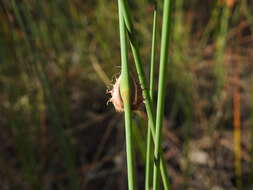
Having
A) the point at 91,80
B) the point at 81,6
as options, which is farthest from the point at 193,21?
the point at 81,6

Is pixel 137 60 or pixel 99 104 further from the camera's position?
pixel 99 104

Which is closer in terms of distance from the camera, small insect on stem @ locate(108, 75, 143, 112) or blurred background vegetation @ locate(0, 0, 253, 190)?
small insect on stem @ locate(108, 75, 143, 112)

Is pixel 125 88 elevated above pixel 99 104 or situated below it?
above

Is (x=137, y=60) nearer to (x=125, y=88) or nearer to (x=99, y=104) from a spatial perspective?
(x=125, y=88)

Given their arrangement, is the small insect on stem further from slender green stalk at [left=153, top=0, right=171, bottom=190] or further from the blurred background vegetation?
the blurred background vegetation

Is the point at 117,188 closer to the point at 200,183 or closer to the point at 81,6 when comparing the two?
the point at 200,183

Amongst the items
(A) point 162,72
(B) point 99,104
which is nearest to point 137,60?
(A) point 162,72

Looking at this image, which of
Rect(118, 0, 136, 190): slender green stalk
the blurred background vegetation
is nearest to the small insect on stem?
Rect(118, 0, 136, 190): slender green stalk

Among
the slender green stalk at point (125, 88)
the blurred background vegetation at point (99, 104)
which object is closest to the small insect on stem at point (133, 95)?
the slender green stalk at point (125, 88)

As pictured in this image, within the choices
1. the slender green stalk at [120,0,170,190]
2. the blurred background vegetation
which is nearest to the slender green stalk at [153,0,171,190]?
the slender green stalk at [120,0,170,190]

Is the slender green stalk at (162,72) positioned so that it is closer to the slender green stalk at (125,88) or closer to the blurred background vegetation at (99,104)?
the slender green stalk at (125,88)
